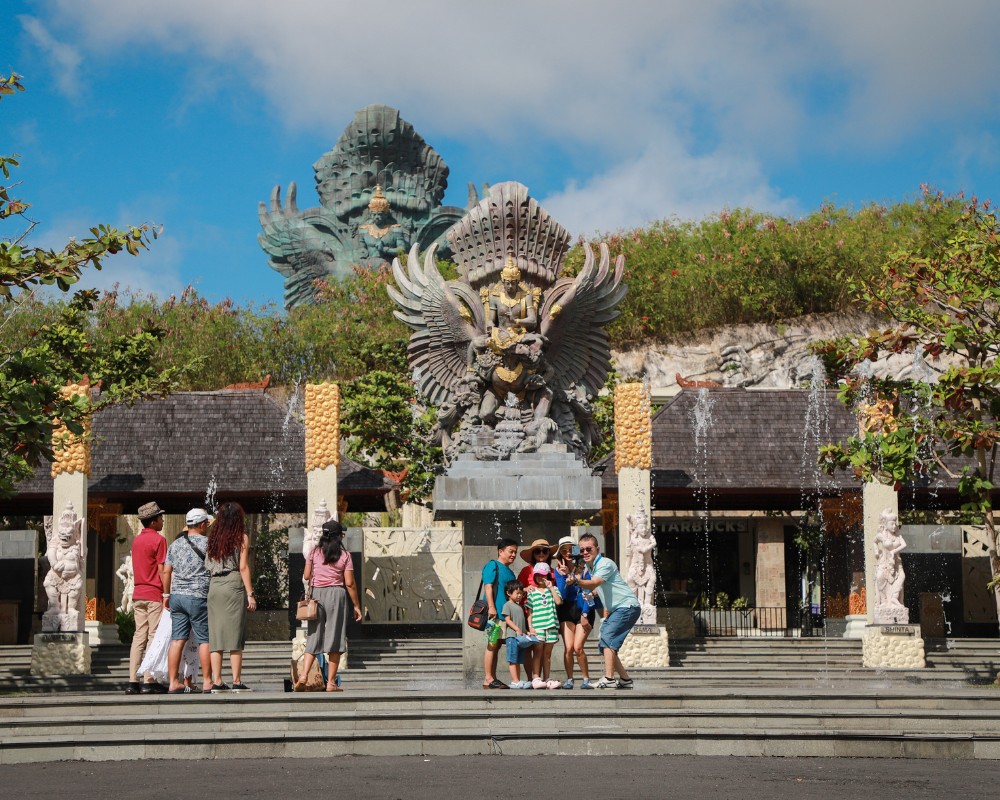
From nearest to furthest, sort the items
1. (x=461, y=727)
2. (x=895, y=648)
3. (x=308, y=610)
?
(x=461, y=727) → (x=308, y=610) → (x=895, y=648)

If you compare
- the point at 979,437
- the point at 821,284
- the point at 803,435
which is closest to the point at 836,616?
the point at 803,435

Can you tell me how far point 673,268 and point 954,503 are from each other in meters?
19.5

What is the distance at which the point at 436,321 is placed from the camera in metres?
18.0

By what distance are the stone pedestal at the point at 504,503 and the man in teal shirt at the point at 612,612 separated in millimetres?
3084

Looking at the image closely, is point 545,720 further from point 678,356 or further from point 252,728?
point 678,356

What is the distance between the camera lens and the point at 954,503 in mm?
26812

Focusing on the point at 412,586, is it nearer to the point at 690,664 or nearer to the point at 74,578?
the point at 74,578

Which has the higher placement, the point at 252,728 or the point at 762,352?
the point at 762,352

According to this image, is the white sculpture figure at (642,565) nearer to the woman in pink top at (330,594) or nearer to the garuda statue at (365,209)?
the woman in pink top at (330,594)

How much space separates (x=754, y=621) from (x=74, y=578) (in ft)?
47.6

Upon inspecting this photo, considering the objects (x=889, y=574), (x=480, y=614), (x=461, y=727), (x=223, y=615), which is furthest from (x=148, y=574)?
(x=889, y=574)

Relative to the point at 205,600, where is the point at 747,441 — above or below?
above

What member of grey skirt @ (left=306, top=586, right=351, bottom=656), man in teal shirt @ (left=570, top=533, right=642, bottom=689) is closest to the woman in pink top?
grey skirt @ (left=306, top=586, right=351, bottom=656)

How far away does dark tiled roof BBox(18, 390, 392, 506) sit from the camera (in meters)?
24.7
